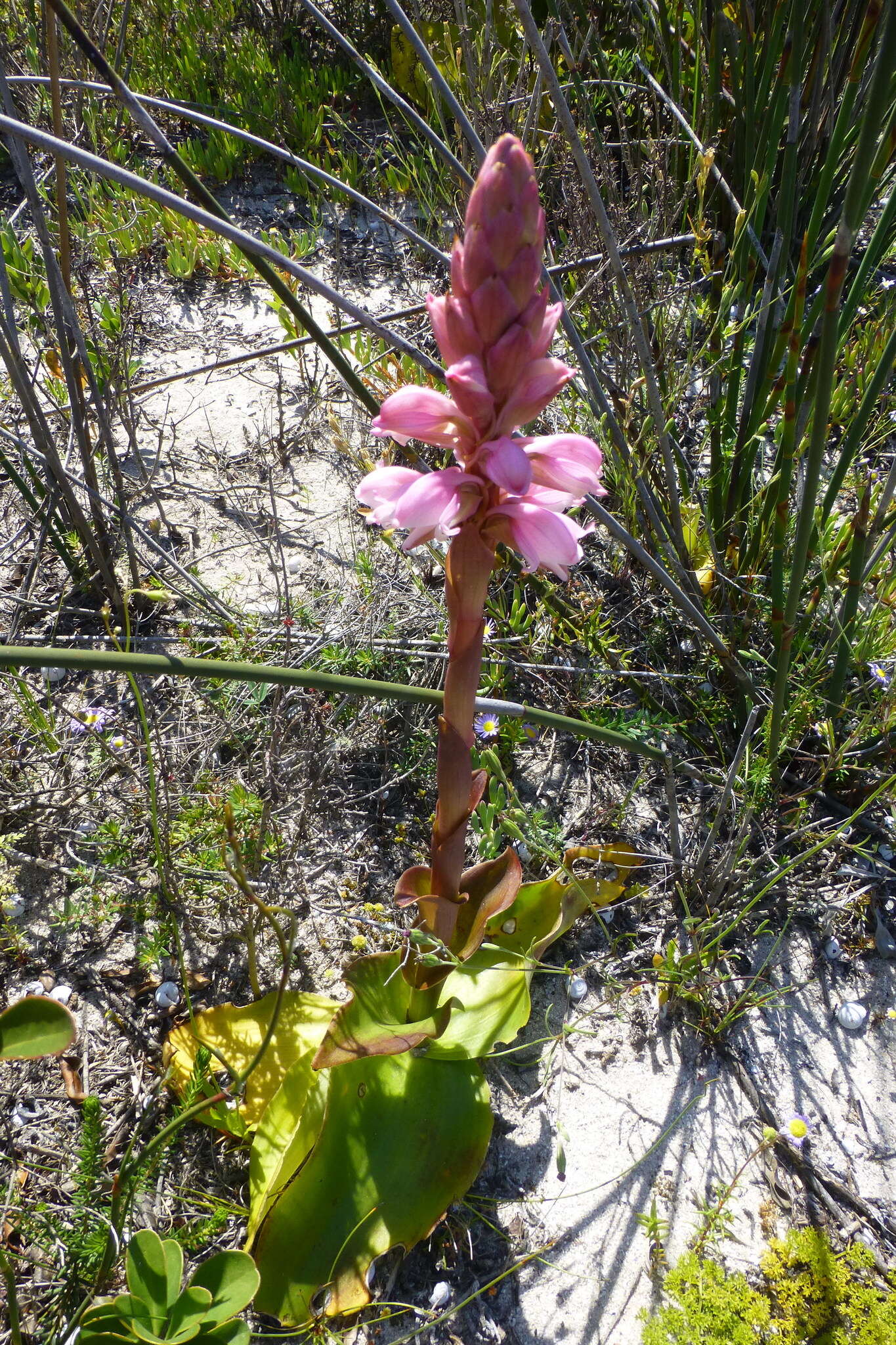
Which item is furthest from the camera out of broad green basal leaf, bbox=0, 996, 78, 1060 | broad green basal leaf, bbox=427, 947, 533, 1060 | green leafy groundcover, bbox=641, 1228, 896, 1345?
broad green basal leaf, bbox=427, 947, 533, 1060

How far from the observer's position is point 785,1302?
1.36m

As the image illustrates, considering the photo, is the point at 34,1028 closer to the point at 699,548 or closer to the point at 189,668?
the point at 189,668

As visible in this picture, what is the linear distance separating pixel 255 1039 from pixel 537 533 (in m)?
1.15

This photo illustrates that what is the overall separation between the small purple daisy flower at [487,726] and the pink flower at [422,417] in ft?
3.46

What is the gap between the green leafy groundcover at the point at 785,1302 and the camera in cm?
132

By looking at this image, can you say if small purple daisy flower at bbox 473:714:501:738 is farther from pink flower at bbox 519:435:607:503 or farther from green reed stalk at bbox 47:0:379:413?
pink flower at bbox 519:435:607:503

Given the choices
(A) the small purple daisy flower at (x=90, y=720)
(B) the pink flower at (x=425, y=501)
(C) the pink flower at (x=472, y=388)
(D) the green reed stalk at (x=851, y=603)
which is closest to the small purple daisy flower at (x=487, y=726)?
(D) the green reed stalk at (x=851, y=603)

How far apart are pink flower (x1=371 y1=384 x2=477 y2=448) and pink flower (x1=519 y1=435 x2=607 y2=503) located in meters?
0.08

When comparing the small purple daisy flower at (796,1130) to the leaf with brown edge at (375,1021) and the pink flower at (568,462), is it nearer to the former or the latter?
the leaf with brown edge at (375,1021)

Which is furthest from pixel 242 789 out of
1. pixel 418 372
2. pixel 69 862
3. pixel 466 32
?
pixel 466 32

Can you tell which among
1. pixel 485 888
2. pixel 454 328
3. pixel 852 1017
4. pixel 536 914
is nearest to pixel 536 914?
pixel 536 914

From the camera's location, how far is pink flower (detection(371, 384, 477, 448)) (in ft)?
3.28

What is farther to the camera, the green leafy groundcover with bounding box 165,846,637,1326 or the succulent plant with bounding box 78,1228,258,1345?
the green leafy groundcover with bounding box 165,846,637,1326

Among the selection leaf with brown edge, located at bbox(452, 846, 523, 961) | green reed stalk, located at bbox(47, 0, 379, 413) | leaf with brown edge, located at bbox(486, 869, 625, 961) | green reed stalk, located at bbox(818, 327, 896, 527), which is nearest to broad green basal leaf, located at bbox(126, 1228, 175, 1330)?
leaf with brown edge, located at bbox(452, 846, 523, 961)
